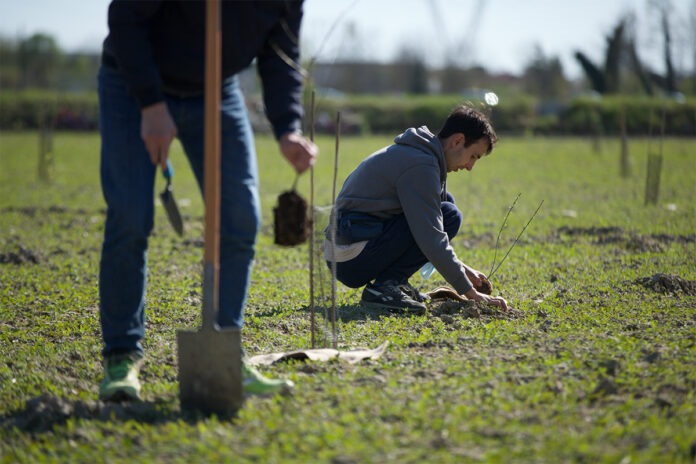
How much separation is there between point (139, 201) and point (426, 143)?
1910 mm

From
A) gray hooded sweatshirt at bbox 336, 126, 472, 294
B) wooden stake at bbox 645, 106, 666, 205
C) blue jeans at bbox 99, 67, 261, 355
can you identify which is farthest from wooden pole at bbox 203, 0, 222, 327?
wooden stake at bbox 645, 106, 666, 205

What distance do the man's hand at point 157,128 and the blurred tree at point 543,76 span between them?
4299cm

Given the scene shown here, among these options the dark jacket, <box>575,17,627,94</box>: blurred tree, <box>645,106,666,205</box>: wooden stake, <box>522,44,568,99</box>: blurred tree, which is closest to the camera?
the dark jacket

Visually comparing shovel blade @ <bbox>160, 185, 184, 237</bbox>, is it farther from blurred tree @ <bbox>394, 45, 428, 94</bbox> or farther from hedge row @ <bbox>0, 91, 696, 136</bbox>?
blurred tree @ <bbox>394, 45, 428, 94</bbox>

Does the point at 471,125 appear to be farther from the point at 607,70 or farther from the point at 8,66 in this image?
the point at 8,66

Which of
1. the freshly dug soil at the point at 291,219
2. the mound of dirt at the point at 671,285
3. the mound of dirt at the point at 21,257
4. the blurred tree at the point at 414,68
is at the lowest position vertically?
the mound of dirt at the point at 21,257

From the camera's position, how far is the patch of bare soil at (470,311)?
403 centimetres

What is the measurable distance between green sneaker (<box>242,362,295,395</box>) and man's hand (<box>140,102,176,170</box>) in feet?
2.96

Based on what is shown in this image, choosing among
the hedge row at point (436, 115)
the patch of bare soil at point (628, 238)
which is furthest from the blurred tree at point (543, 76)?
the patch of bare soil at point (628, 238)

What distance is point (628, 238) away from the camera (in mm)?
6684

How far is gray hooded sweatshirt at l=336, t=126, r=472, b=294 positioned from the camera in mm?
3912

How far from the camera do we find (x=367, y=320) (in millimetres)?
4102

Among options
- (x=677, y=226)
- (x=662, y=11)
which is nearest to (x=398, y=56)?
(x=662, y=11)

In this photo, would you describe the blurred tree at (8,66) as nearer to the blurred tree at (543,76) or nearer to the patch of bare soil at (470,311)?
the blurred tree at (543,76)
